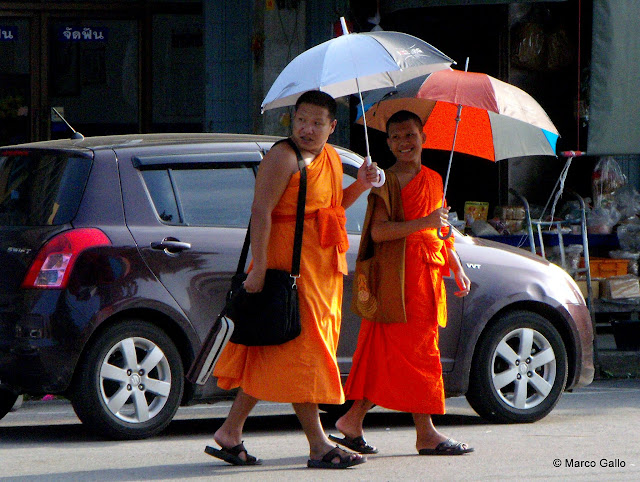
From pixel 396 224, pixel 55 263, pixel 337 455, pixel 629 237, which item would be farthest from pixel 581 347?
pixel 629 237

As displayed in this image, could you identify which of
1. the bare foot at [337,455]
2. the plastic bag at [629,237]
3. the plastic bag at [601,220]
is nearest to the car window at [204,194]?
the bare foot at [337,455]

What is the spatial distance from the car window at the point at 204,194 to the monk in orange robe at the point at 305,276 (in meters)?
1.23

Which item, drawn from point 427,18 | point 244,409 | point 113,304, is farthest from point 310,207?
point 427,18

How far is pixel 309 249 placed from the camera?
5.50m

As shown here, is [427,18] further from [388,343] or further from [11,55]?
[388,343]

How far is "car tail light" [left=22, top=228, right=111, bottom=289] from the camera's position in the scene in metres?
6.22

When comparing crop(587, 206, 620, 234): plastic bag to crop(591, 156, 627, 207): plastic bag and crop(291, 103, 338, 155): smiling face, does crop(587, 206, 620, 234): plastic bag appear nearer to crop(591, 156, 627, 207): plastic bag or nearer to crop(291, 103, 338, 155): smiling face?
crop(591, 156, 627, 207): plastic bag

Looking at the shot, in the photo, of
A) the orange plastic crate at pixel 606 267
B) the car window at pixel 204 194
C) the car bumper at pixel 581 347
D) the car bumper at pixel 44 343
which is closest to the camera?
the car bumper at pixel 44 343

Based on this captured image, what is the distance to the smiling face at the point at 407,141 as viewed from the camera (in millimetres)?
6012

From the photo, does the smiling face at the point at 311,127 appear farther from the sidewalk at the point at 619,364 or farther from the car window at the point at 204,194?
the sidewalk at the point at 619,364

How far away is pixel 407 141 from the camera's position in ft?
19.7

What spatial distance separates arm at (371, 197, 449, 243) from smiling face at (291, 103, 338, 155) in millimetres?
553

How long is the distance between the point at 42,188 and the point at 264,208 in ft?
5.57

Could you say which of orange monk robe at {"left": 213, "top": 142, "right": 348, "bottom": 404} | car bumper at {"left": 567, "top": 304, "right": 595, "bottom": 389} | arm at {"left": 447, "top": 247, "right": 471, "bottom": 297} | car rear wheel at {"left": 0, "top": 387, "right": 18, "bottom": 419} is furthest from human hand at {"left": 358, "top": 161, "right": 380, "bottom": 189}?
car rear wheel at {"left": 0, "top": 387, "right": 18, "bottom": 419}
